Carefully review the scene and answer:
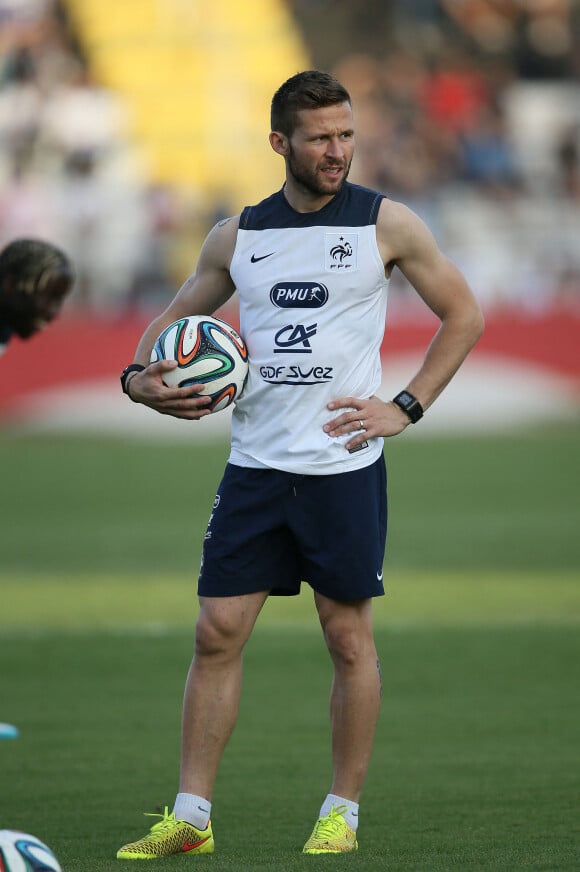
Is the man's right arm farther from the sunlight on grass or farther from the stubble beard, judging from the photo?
the sunlight on grass

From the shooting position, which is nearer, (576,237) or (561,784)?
(561,784)

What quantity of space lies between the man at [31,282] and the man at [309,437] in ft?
1.78

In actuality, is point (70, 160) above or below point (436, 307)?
above

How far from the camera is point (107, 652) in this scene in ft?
29.5

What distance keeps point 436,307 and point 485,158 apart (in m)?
21.5

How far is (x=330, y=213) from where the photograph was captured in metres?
5.30

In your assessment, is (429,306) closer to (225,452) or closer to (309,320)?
(309,320)

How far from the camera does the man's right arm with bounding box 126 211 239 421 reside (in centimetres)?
529

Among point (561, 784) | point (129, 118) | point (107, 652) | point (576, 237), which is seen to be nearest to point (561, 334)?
point (576, 237)

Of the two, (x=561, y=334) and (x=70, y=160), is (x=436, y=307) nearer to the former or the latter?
(x=561, y=334)

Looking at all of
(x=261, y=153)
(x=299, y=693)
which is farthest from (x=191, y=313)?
(x=261, y=153)

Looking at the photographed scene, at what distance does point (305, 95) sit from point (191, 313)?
3.02ft

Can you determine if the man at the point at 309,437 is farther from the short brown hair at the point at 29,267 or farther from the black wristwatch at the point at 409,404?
the short brown hair at the point at 29,267

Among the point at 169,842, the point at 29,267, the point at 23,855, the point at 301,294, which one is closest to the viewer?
the point at 23,855
